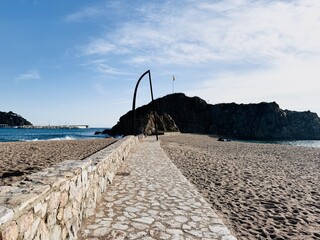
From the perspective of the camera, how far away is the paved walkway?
4930mm

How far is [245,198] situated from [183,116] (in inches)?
4771

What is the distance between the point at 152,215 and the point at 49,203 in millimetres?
2818

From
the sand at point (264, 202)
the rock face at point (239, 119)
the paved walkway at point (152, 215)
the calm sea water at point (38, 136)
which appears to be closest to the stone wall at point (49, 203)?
the paved walkway at point (152, 215)

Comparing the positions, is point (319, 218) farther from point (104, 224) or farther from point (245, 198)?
point (104, 224)

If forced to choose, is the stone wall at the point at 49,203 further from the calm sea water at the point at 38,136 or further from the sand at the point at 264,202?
the calm sea water at the point at 38,136

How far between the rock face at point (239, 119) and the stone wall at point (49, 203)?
115 meters

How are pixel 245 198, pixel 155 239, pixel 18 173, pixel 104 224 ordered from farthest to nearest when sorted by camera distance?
pixel 18 173 < pixel 245 198 < pixel 104 224 < pixel 155 239

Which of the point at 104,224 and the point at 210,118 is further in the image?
the point at 210,118

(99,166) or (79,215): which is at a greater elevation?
(99,166)

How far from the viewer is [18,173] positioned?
34.3ft

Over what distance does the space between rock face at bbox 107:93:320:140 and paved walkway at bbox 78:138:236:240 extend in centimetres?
11188

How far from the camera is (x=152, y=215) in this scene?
5895mm

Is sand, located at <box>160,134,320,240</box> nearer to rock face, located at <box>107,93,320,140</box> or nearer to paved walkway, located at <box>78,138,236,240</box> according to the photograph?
paved walkway, located at <box>78,138,236,240</box>

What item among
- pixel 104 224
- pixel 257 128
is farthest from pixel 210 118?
pixel 104 224
